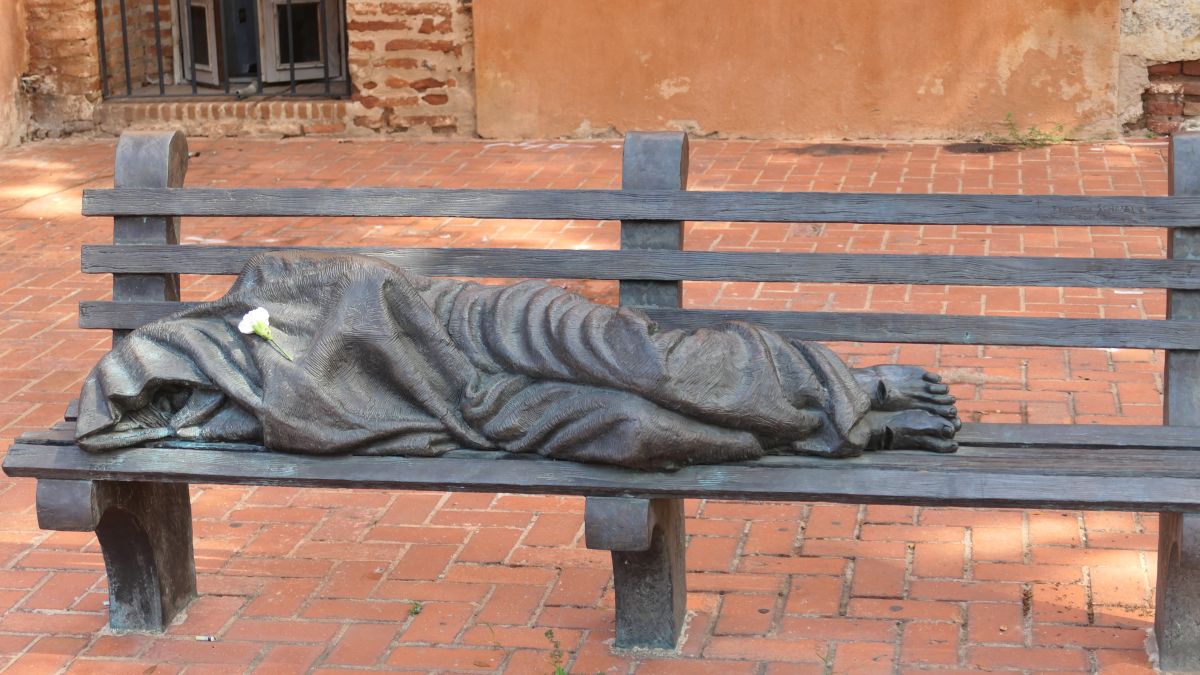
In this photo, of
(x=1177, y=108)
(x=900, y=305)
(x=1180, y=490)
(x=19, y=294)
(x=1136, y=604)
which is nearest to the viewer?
(x=1180, y=490)

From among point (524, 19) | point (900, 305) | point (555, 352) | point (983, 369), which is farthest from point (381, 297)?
point (524, 19)

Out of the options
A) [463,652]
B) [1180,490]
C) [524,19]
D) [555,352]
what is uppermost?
[524,19]

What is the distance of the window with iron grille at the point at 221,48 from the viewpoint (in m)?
9.41

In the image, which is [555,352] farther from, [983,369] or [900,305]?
[900,305]

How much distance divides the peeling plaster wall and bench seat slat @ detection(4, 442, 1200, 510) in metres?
5.57

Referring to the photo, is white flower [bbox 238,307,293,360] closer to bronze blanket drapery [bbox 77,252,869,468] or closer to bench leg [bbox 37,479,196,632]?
bronze blanket drapery [bbox 77,252,869,468]

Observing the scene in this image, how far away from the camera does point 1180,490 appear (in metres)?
2.84

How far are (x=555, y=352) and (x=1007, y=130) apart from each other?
5.69m

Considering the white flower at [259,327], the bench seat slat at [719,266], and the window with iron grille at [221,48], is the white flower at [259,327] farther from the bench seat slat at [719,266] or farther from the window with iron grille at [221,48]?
the window with iron grille at [221,48]

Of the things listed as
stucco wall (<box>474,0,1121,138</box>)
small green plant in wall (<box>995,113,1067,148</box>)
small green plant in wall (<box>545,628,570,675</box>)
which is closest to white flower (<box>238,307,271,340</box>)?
small green plant in wall (<box>545,628,570,675</box>)

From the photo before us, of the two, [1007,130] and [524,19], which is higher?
[524,19]

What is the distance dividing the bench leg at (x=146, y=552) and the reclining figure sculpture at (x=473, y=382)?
0.23 meters

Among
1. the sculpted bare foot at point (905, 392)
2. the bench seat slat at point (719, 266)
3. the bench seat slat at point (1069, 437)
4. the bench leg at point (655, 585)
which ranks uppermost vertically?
the bench seat slat at point (719, 266)

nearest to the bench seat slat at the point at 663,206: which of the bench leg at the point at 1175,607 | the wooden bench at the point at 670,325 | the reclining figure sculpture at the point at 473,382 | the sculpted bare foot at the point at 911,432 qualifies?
the wooden bench at the point at 670,325
